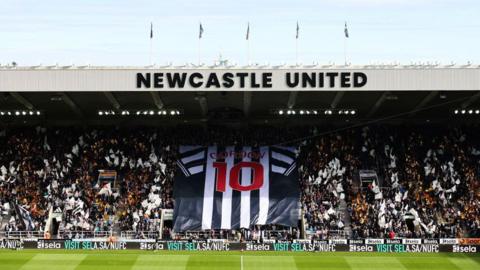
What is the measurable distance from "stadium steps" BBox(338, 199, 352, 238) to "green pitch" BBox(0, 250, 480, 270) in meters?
3.12

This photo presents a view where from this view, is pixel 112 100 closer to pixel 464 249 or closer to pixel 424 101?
pixel 424 101

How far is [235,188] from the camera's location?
48281mm

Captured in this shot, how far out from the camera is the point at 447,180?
47844mm

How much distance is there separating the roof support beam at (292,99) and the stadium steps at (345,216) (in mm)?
6606

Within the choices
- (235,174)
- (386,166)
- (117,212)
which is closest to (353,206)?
(386,166)

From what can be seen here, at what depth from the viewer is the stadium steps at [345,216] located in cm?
4441

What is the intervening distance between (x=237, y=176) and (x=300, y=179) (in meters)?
3.87

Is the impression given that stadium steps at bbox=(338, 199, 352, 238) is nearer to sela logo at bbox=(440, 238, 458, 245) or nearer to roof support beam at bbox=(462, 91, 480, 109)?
sela logo at bbox=(440, 238, 458, 245)

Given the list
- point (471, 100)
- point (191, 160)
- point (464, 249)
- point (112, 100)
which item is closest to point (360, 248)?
point (464, 249)

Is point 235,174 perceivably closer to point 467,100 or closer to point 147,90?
point 147,90

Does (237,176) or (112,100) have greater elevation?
(112,100)

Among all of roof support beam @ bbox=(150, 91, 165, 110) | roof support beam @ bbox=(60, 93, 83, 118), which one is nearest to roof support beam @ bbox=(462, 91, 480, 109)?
roof support beam @ bbox=(150, 91, 165, 110)

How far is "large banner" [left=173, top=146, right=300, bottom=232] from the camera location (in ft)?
150

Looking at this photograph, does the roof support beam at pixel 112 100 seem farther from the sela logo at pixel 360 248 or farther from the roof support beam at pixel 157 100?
the sela logo at pixel 360 248
